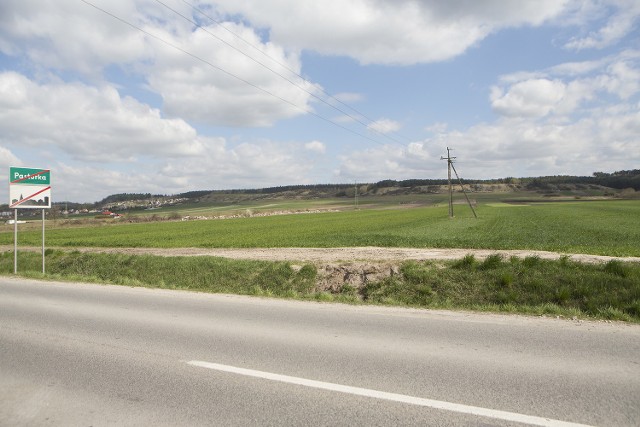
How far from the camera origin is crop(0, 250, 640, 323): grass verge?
9109 mm

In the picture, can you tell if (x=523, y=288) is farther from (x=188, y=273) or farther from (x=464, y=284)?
(x=188, y=273)

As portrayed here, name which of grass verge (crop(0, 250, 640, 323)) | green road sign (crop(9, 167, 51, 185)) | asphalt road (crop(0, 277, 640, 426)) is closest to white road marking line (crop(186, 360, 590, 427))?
asphalt road (crop(0, 277, 640, 426))

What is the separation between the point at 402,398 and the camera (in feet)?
14.9

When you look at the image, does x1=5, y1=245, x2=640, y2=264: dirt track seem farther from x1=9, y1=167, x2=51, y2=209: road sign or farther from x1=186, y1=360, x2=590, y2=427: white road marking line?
x1=186, y1=360, x2=590, y2=427: white road marking line

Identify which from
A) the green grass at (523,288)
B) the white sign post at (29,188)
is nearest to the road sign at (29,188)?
the white sign post at (29,188)

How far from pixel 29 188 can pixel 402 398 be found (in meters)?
17.3

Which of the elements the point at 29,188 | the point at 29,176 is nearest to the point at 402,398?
the point at 29,188

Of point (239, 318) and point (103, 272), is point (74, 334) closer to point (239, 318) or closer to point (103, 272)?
point (239, 318)

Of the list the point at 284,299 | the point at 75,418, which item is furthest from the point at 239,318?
the point at 75,418

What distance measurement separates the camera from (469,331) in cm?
712

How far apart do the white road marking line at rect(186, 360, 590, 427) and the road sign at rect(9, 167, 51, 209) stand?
48.0ft

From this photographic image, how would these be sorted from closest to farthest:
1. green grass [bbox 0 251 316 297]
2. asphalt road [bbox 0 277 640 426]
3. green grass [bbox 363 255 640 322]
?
asphalt road [bbox 0 277 640 426] < green grass [bbox 363 255 640 322] < green grass [bbox 0 251 316 297]

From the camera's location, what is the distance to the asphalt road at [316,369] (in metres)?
4.31

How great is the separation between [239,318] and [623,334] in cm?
677
